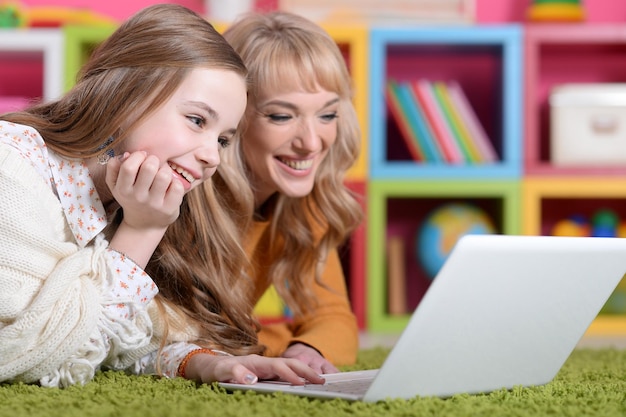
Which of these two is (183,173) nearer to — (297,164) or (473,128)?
(297,164)

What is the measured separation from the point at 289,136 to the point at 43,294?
622 millimetres

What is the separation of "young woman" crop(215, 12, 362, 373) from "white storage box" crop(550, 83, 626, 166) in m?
1.11

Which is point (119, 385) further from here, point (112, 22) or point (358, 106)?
point (112, 22)

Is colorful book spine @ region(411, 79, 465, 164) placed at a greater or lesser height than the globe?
greater

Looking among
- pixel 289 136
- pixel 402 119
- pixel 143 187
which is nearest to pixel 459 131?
pixel 402 119

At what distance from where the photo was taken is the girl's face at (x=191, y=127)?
3.90ft

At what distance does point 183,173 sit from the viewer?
121 centimetres

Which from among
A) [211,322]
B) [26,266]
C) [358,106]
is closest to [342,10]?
[358,106]

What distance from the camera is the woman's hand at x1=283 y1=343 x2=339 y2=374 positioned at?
137cm

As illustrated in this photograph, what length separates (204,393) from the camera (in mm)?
1044

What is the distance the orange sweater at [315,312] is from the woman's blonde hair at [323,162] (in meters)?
0.02

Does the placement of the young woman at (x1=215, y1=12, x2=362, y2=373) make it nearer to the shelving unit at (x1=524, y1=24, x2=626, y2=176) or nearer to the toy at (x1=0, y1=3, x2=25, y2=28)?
the shelving unit at (x1=524, y1=24, x2=626, y2=176)

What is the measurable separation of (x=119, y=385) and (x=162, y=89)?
1.24 ft

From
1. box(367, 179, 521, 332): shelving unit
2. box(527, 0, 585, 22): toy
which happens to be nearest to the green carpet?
box(367, 179, 521, 332): shelving unit
